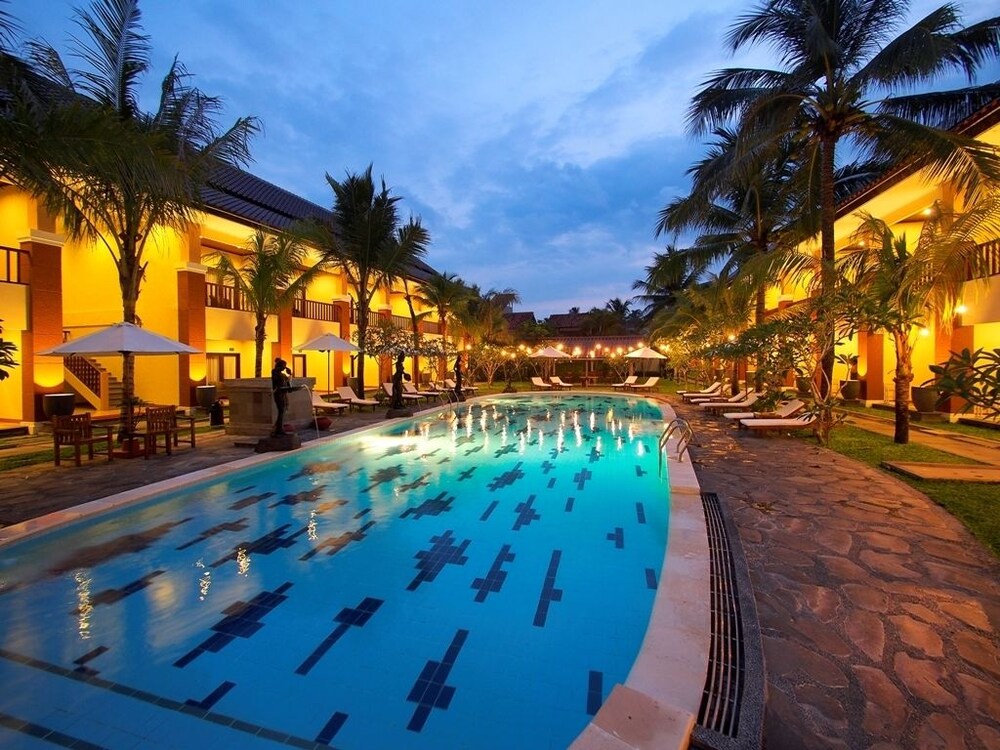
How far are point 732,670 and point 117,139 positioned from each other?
722 centimetres

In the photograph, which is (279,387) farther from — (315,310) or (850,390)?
(850,390)

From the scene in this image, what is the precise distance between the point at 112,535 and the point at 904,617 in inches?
288

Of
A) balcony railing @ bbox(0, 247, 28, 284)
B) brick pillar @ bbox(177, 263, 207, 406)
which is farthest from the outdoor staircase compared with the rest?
balcony railing @ bbox(0, 247, 28, 284)

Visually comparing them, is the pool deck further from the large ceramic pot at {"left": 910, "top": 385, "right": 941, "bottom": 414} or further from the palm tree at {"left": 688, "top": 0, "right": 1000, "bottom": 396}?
the large ceramic pot at {"left": 910, "top": 385, "right": 941, "bottom": 414}

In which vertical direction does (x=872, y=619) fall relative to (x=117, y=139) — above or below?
below

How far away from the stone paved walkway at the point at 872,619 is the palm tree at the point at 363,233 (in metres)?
12.8

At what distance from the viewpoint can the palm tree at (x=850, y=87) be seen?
847 centimetres

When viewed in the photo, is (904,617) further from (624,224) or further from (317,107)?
(624,224)

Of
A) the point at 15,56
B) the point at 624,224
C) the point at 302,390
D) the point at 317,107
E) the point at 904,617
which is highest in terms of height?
the point at 317,107

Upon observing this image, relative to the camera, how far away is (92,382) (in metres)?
15.0

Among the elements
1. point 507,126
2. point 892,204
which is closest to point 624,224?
point 507,126

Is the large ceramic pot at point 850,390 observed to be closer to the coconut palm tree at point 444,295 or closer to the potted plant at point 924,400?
the potted plant at point 924,400

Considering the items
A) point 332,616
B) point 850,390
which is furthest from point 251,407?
point 850,390

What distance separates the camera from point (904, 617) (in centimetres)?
316
